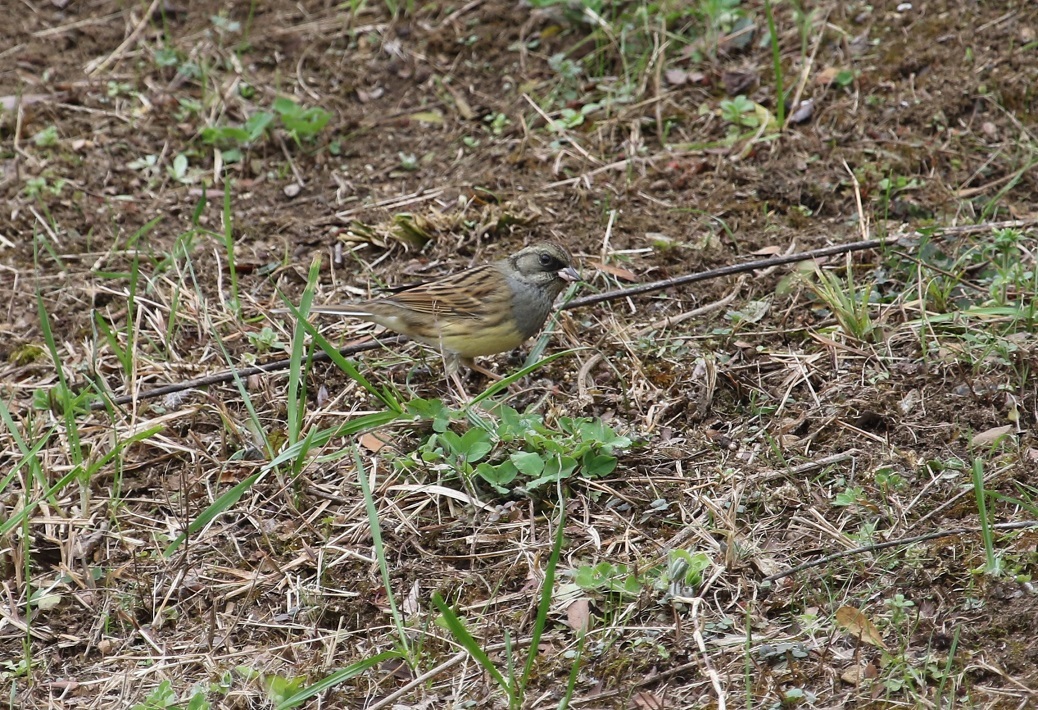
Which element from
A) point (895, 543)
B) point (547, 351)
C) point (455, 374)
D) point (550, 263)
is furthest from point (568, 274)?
point (895, 543)

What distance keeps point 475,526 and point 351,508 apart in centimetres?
52

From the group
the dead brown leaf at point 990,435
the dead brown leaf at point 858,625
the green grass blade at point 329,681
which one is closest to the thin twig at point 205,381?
the green grass blade at point 329,681

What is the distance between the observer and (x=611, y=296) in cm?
557

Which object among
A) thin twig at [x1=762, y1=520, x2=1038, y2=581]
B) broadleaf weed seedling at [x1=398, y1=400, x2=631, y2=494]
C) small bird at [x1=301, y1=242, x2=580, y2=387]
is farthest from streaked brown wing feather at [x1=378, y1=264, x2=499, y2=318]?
thin twig at [x1=762, y1=520, x2=1038, y2=581]

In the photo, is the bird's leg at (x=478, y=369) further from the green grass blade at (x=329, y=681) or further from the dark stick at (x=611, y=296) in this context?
the green grass blade at (x=329, y=681)

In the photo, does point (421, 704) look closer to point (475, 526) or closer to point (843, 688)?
point (475, 526)

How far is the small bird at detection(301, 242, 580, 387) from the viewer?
17.8 ft

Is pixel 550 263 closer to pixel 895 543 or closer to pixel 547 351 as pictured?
pixel 547 351

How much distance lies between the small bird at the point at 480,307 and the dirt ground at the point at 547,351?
0.73 ft

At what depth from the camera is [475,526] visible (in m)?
4.53

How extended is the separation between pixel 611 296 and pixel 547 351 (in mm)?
396

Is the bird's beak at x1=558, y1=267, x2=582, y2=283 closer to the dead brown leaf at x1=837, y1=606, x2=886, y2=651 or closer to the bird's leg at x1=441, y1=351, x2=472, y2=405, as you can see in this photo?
the bird's leg at x1=441, y1=351, x2=472, y2=405

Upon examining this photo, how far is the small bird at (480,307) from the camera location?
542 centimetres

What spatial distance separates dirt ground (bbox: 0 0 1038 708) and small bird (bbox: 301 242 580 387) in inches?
8.7
